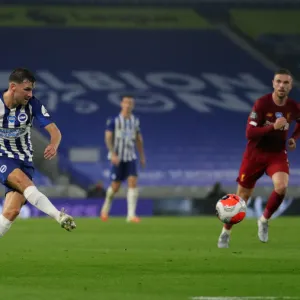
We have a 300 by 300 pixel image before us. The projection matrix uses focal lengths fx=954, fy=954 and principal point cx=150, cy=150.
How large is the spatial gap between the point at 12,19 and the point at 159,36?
4.57m

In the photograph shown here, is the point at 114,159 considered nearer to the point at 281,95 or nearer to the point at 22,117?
the point at 281,95

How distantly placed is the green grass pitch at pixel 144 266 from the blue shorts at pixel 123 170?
4.62 meters

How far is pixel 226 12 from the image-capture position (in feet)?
95.9

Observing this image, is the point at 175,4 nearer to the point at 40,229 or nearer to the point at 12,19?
the point at 12,19

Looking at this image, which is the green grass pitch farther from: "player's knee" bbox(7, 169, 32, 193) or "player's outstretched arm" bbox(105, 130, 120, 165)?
"player's outstretched arm" bbox(105, 130, 120, 165)

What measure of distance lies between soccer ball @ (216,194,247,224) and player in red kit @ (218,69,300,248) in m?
0.57

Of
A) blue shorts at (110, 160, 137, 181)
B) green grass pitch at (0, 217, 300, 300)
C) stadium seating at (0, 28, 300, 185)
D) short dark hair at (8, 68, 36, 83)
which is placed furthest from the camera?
stadium seating at (0, 28, 300, 185)

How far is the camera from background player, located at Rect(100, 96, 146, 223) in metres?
18.0

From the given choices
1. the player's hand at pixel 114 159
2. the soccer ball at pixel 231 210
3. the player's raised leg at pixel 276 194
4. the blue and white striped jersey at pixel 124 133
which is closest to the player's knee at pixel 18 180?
the soccer ball at pixel 231 210

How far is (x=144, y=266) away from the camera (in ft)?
26.9

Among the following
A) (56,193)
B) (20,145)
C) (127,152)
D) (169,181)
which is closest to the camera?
(20,145)

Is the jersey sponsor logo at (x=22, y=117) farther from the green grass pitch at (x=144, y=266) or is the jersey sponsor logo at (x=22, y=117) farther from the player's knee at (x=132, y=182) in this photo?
the player's knee at (x=132, y=182)

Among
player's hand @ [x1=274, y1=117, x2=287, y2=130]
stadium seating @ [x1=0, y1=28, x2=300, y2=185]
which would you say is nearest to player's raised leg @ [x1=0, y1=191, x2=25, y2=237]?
player's hand @ [x1=274, y1=117, x2=287, y2=130]

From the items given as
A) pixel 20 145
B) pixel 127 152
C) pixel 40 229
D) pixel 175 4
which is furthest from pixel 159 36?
pixel 20 145
